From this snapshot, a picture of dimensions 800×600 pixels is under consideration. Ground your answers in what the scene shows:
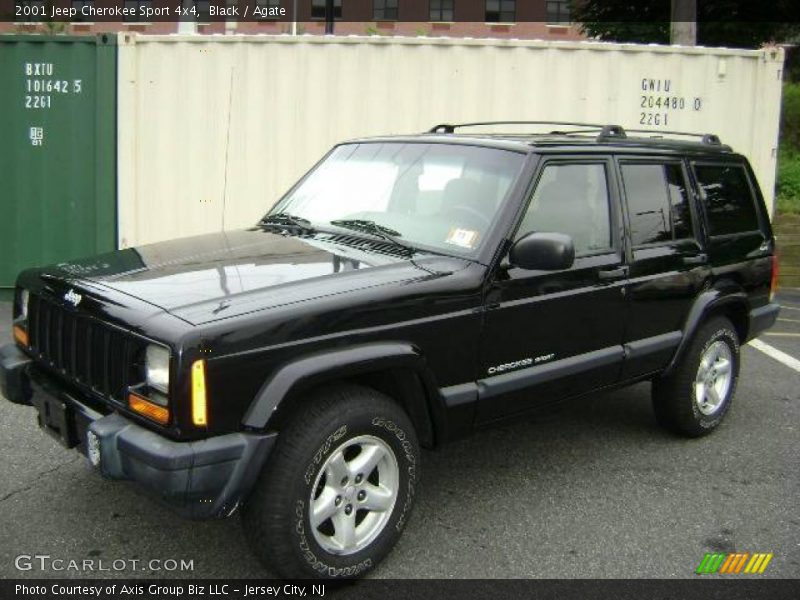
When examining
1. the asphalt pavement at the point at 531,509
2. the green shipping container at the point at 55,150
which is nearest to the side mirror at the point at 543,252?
the asphalt pavement at the point at 531,509

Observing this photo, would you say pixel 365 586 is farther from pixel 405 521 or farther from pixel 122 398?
pixel 122 398

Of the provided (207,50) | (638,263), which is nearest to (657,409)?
(638,263)

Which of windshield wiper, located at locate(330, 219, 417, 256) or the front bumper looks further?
windshield wiper, located at locate(330, 219, 417, 256)

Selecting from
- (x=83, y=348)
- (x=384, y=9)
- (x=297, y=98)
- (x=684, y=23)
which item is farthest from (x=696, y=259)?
(x=384, y=9)

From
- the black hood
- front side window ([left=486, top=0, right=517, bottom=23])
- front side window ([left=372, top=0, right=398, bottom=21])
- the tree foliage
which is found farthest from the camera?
front side window ([left=372, top=0, right=398, bottom=21])

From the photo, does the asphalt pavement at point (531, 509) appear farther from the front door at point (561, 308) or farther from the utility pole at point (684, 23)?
the utility pole at point (684, 23)

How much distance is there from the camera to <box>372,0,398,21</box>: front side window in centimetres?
4288

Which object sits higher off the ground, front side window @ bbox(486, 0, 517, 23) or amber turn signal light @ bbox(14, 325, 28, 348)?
front side window @ bbox(486, 0, 517, 23)

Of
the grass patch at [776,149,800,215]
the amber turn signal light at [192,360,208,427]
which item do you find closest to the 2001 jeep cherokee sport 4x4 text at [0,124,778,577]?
the amber turn signal light at [192,360,208,427]

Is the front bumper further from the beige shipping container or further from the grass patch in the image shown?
the grass patch

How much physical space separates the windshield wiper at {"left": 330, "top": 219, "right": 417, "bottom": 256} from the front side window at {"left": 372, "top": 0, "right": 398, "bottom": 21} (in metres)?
41.6

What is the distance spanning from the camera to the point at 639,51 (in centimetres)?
856

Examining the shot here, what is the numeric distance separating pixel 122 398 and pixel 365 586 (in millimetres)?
1202

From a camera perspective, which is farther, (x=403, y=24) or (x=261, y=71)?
(x=403, y=24)
